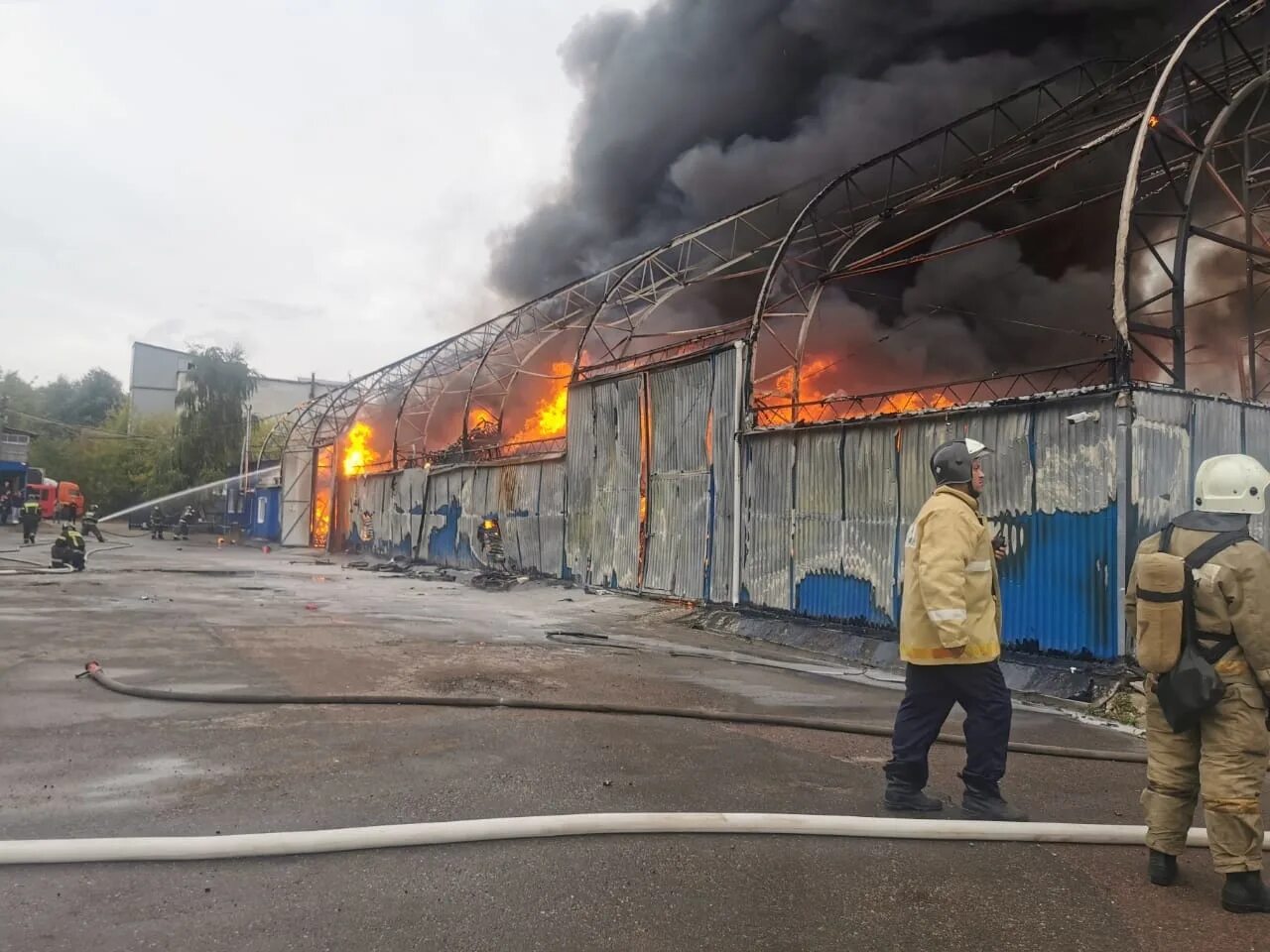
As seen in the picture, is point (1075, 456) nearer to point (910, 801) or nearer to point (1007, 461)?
point (1007, 461)

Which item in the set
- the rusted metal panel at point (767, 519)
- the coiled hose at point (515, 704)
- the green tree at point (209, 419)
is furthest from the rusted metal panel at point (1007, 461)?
the green tree at point (209, 419)

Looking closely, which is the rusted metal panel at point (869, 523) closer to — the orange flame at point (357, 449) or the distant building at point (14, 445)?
the orange flame at point (357, 449)

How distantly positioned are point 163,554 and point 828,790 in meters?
24.5

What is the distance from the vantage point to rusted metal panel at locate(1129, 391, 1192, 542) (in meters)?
7.09

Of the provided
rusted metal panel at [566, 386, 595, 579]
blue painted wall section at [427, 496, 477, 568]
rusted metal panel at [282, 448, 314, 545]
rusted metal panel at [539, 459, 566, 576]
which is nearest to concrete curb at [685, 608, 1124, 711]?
rusted metal panel at [566, 386, 595, 579]

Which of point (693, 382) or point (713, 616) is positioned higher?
point (693, 382)

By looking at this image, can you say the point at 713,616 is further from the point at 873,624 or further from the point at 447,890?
the point at 447,890

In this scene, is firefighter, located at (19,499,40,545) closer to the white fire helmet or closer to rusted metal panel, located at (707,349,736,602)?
rusted metal panel, located at (707,349,736,602)

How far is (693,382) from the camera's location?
12.7 meters

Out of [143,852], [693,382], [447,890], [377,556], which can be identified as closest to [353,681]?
[143,852]

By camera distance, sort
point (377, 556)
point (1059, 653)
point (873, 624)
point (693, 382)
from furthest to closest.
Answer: point (377, 556)
point (693, 382)
point (873, 624)
point (1059, 653)

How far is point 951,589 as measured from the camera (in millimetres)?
3572

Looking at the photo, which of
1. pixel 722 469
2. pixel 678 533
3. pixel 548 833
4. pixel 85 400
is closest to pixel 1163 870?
pixel 548 833

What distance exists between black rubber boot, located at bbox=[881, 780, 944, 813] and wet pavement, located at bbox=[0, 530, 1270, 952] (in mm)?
108
